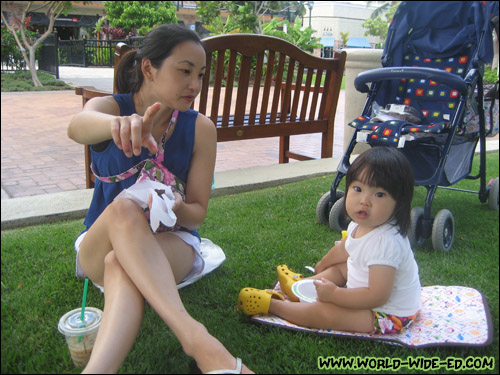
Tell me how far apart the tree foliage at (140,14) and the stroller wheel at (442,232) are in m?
1.62

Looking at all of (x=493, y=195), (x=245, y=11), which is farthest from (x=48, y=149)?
(x=493, y=195)

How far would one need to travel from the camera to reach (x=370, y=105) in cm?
310

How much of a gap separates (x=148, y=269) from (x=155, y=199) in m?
0.23

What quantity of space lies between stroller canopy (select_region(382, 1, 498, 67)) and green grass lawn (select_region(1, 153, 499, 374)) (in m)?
1.00

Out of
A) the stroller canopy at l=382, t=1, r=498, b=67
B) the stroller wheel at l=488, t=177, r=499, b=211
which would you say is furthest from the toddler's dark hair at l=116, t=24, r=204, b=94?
the stroller wheel at l=488, t=177, r=499, b=211

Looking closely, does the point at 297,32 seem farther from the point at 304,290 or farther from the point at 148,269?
the point at 148,269

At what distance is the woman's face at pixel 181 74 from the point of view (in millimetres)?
1769

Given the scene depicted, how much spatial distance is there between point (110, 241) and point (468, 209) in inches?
98.4

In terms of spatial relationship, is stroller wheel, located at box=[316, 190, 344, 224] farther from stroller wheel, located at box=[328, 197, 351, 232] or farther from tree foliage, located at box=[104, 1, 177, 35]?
tree foliage, located at box=[104, 1, 177, 35]

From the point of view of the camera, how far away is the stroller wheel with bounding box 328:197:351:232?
2852 mm

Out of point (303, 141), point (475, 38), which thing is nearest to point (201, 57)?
point (475, 38)

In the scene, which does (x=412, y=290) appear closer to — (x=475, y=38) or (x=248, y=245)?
(x=248, y=245)

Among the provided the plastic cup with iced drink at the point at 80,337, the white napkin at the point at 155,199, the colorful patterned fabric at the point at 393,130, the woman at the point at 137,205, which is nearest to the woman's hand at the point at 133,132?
the woman at the point at 137,205

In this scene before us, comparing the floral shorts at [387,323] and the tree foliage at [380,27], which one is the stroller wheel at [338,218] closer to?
the tree foliage at [380,27]
